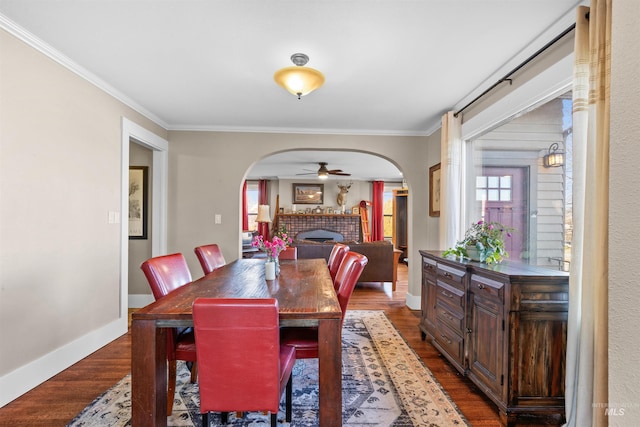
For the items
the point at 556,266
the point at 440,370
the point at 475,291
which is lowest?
the point at 440,370

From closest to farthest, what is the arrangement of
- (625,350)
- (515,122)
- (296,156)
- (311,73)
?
(625,350) < (311,73) < (515,122) < (296,156)

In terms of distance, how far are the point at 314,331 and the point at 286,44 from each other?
200cm

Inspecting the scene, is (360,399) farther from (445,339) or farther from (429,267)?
(429,267)

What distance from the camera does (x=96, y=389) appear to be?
2150 mm

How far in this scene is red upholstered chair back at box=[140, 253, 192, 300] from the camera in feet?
6.14

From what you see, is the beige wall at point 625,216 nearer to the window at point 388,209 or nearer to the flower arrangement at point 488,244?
the flower arrangement at point 488,244

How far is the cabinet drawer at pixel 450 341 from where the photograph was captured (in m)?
2.30

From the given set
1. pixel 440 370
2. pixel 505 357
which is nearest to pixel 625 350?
pixel 505 357

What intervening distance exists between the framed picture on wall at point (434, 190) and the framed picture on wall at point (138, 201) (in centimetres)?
390

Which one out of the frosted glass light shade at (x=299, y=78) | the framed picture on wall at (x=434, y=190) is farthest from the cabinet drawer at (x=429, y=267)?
the frosted glass light shade at (x=299, y=78)

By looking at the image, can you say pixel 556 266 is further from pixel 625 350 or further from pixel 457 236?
pixel 625 350

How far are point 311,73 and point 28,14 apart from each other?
1.80 m

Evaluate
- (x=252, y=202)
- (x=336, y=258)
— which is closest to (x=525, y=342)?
(x=336, y=258)

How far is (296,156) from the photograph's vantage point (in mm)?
6137
